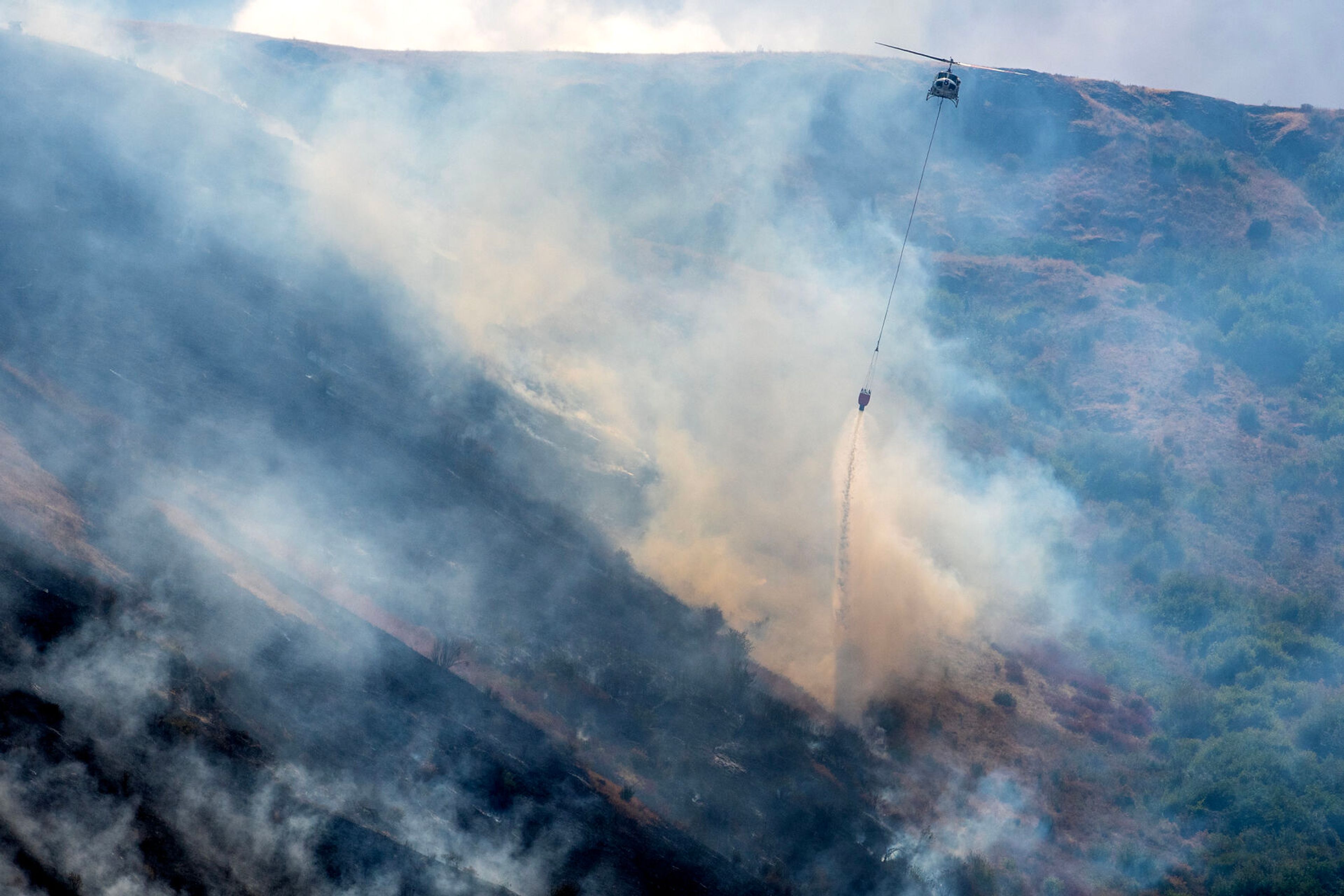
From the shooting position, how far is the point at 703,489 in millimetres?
45344

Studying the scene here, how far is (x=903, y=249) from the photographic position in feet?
216

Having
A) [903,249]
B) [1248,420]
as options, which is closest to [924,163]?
[903,249]

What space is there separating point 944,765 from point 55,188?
4935 cm

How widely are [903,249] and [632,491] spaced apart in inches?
1311

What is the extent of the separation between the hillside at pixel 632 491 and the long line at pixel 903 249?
2.47 ft

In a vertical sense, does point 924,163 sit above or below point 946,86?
above

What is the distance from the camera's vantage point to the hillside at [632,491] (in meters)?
30.0

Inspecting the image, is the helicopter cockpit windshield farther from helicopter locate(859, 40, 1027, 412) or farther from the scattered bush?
the scattered bush

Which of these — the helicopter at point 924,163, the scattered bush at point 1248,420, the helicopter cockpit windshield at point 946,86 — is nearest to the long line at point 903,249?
the helicopter at point 924,163

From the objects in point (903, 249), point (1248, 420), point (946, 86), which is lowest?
point (946, 86)

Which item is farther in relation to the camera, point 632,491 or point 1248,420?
point 1248,420

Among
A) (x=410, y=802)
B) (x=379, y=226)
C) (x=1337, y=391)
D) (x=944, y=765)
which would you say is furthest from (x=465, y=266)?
(x=1337, y=391)

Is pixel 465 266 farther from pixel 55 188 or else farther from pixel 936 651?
pixel 936 651

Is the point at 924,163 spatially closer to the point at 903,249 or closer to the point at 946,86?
the point at 903,249
